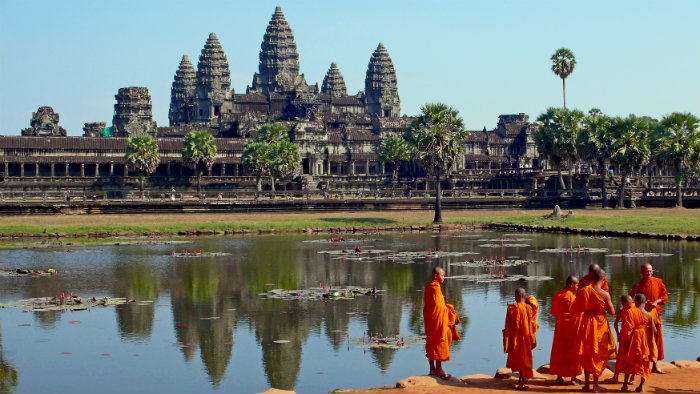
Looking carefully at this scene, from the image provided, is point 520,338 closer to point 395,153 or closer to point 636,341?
point 636,341

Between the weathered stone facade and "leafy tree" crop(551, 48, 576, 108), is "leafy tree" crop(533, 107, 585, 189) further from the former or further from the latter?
the weathered stone facade

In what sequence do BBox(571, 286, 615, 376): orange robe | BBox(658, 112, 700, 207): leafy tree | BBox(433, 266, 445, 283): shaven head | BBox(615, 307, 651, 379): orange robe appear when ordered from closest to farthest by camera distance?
BBox(615, 307, 651, 379): orange robe < BBox(571, 286, 615, 376): orange robe < BBox(433, 266, 445, 283): shaven head < BBox(658, 112, 700, 207): leafy tree

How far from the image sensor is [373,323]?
27.5 meters

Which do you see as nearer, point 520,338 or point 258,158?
point 520,338

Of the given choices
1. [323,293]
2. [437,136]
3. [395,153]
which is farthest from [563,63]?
[323,293]

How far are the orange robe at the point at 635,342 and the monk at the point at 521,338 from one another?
1.61 m

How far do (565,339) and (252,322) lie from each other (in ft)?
36.8

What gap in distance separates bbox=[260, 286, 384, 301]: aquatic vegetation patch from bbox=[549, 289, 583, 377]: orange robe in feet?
45.3

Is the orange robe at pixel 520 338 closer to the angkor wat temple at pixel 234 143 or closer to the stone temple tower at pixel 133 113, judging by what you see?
the angkor wat temple at pixel 234 143

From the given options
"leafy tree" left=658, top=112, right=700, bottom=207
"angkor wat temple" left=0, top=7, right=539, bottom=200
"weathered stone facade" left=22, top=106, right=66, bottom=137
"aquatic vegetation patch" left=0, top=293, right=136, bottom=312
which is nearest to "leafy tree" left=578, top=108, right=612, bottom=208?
"leafy tree" left=658, top=112, right=700, bottom=207

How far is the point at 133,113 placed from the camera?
523 feet

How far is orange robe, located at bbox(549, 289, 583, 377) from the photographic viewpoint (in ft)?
61.1

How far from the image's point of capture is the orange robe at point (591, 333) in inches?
721

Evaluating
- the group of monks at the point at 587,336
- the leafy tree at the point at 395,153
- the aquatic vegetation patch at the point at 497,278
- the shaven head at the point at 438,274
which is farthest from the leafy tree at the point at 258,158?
the group of monks at the point at 587,336
